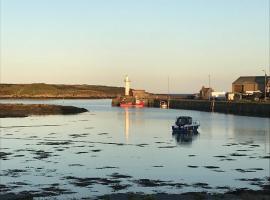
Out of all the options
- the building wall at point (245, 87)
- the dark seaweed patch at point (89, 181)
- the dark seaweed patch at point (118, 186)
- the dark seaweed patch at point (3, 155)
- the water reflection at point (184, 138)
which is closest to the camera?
the dark seaweed patch at point (118, 186)

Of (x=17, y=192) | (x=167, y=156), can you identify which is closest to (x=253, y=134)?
(x=167, y=156)

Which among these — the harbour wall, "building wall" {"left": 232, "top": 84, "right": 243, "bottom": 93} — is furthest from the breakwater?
"building wall" {"left": 232, "top": 84, "right": 243, "bottom": 93}

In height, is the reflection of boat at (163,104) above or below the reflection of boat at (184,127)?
above

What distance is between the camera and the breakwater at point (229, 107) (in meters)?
102

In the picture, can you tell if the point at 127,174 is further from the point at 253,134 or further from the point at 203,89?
the point at 203,89

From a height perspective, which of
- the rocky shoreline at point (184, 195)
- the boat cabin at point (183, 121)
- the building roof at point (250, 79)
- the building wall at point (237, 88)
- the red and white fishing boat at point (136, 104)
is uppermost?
the building roof at point (250, 79)

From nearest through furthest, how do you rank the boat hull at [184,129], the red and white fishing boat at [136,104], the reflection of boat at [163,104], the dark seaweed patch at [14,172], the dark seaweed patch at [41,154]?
1. the dark seaweed patch at [14,172]
2. the dark seaweed patch at [41,154]
3. the boat hull at [184,129]
4. the reflection of boat at [163,104]
5. the red and white fishing boat at [136,104]

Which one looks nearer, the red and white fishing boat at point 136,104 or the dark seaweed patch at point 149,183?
the dark seaweed patch at point 149,183

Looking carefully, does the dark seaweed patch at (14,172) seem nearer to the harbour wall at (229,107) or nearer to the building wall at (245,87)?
the harbour wall at (229,107)

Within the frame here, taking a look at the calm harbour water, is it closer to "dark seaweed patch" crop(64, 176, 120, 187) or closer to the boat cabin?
"dark seaweed patch" crop(64, 176, 120, 187)

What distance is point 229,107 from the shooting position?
120 metres

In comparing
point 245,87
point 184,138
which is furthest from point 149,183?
point 245,87

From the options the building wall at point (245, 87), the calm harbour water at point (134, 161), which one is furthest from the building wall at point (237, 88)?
the calm harbour water at point (134, 161)

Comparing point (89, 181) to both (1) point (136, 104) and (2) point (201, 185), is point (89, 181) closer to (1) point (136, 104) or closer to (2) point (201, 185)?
(2) point (201, 185)
